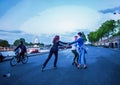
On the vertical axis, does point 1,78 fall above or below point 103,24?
below

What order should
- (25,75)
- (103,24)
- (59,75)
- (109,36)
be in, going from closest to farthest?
(103,24), (109,36), (25,75), (59,75)

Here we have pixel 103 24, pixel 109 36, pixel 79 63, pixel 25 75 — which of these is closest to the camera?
pixel 103 24

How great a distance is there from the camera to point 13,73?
6.00m

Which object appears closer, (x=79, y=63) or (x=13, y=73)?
(x=13, y=73)

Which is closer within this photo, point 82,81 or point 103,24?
point 103,24

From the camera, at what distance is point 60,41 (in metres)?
5.23

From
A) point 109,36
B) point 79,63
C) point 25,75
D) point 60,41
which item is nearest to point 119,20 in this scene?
point 109,36

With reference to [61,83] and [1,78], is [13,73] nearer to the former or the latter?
[1,78]

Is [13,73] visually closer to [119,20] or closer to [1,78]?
[1,78]

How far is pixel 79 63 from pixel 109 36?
3.76m

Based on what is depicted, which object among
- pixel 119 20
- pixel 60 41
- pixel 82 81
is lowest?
pixel 82 81

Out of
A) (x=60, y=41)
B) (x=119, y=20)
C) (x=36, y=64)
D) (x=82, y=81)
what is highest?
(x=119, y=20)

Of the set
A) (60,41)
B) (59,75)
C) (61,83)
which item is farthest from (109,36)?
(59,75)

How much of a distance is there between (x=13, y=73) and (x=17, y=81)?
22 cm
